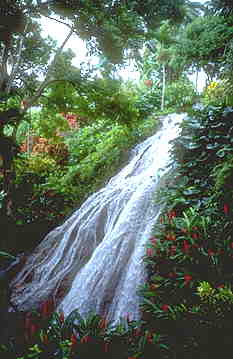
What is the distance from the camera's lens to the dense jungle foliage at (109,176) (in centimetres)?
319

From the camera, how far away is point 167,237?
14.4 feet

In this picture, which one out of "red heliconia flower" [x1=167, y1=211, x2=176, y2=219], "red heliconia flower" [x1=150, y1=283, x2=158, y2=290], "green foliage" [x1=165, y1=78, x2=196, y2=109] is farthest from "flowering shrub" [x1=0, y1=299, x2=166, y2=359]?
"green foliage" [x1=165, y1=78, x2=196, y2=109]

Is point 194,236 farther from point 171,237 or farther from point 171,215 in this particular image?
point 171,215

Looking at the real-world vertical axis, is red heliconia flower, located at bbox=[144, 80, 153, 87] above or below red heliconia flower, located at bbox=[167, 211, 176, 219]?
above

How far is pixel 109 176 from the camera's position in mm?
8805

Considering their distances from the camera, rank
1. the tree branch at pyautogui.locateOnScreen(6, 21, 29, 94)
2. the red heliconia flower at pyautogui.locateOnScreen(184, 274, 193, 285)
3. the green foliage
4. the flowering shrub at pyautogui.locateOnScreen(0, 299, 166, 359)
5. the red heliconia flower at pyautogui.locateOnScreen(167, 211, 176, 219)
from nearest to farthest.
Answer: the flowering shrub at pyautogui.locateOnScreen(0, 299, 166, 359) → the red heliconia flower at pyautogui.locateOnScreen(184, 274, 193, 285) → the red heliconia flower at pyautogui.locateOnScreen(167, 211, 176, 219) → the tree branch at pyautogui.locateOnScreen(6, 21, 29, 94) → the green foliage

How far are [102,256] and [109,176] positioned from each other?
12.6ft

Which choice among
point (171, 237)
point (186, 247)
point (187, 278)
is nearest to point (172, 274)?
point (187, 278)

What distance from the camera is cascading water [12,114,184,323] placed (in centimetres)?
467

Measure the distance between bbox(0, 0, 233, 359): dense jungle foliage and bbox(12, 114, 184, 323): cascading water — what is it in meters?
0.31

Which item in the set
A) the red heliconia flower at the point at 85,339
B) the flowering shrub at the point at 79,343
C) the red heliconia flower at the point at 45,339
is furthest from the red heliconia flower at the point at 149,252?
the red heliconia flower at the point at 45,339

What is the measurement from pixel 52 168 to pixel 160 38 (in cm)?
658

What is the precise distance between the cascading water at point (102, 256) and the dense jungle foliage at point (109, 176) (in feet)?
1.03

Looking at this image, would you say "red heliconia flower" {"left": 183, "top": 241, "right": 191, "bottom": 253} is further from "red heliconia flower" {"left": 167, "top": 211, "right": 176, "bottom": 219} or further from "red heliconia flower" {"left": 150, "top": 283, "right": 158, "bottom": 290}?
"red heliconia flower" {"left": 167, "top": 211, "right": 176, "bottom": 219}
